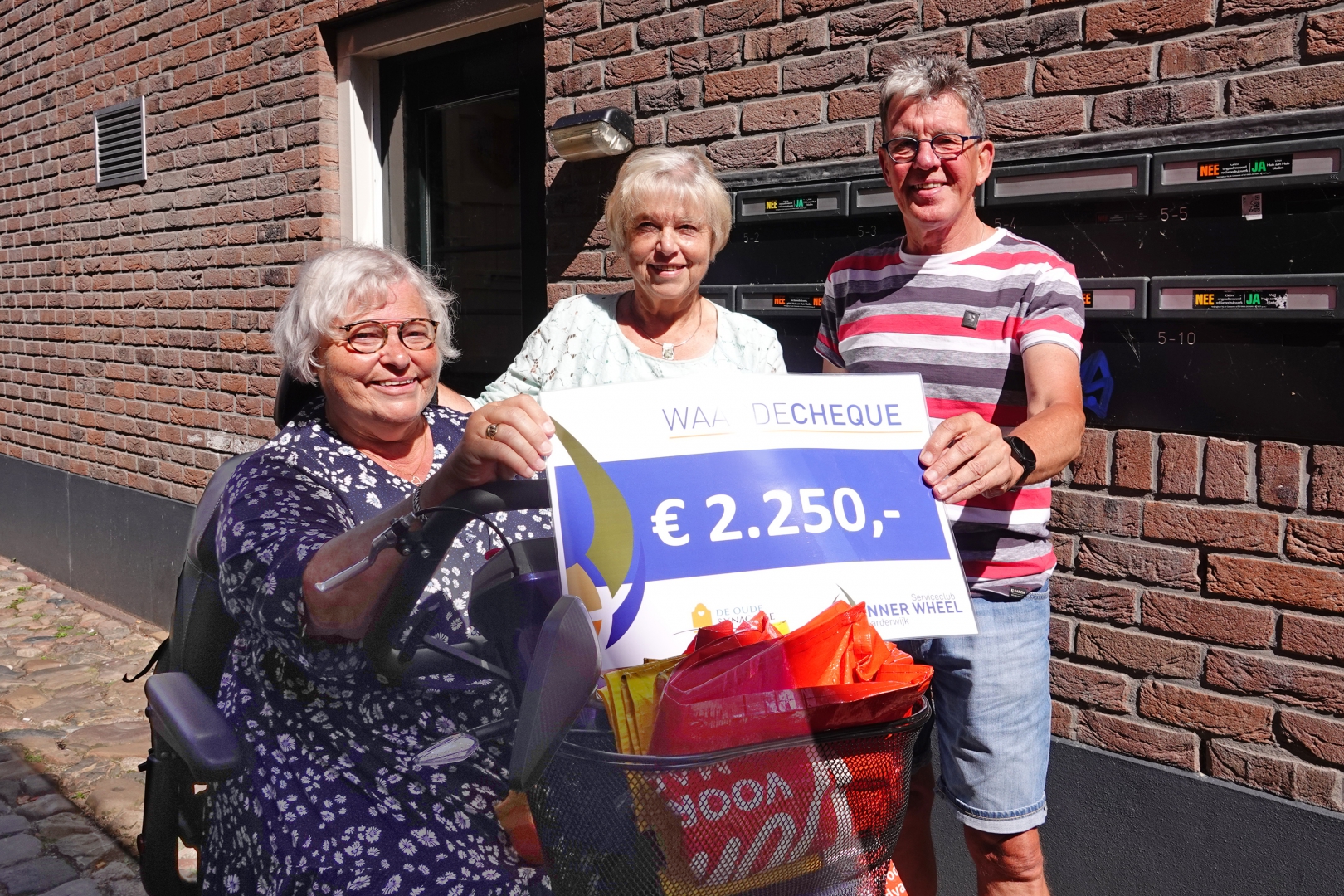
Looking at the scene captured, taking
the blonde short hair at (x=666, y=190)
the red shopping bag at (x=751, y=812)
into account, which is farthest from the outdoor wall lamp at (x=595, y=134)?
the red shopping bag at (x=751, y=812)

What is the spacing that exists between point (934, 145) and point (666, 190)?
628mm

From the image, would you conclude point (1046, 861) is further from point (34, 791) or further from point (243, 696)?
point (34, 791)

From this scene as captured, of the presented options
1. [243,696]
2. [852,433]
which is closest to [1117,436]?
[852,433]

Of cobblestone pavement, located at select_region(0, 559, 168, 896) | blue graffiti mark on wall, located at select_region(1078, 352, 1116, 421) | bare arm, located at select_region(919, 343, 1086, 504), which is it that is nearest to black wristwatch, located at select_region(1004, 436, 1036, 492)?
bare arm, located at select_region(919, 343, 1086, 504)

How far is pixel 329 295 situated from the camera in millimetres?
1856

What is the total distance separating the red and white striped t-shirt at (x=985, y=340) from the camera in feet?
6.53

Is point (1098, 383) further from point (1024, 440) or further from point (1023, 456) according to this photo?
point (1023, 456)

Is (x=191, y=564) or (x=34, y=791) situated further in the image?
(x=34, y=791)

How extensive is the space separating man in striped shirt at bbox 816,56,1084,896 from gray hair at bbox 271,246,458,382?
966 millimetres

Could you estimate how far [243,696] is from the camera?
171 centimetres

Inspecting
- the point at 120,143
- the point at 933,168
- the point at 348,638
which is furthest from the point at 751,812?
the point at 120,143

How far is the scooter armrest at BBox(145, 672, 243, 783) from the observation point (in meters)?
1.60

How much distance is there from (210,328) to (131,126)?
4.69 ft

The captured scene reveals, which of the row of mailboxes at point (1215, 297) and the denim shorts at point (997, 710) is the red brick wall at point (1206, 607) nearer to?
the row of mailboxes at point (1215, 297)
